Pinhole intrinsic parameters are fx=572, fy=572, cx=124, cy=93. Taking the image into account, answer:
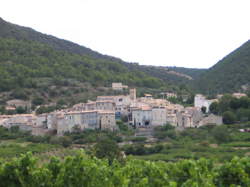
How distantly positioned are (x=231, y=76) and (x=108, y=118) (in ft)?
89.8

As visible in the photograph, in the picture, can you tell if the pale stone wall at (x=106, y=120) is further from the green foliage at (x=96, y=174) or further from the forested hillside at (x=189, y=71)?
the forested hillside at (x=189, y=71)

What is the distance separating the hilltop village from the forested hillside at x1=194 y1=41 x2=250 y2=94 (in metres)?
17.8

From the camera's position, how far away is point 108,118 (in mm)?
44594

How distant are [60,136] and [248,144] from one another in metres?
14.2

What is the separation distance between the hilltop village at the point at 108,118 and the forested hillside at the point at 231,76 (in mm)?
17796

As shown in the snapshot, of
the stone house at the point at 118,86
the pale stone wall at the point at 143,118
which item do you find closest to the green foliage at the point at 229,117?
the pale stone wall at the point at 143,118

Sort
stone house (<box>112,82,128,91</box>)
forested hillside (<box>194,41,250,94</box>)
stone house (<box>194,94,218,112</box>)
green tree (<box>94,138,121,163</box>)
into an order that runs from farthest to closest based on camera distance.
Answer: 1. forested hillside (<box>194,41,250,94</box>)
2. stone house (<box>112,82,128,91</box>)
3. stone house (<box>194,94,218,112</box>)
4. green tree (<box>94,138,121,163</box>)

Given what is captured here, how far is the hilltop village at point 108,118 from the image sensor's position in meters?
44.5

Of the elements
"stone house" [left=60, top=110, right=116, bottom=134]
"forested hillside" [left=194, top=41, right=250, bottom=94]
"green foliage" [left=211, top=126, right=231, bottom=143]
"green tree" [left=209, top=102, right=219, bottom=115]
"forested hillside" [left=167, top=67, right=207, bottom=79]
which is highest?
"forested hillside" [left=167, top=67, right=207, bottom=79]

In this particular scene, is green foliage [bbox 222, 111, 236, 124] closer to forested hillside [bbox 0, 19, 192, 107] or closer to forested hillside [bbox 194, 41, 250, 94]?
forested hillside [bbox 0, 19, 192, 107]

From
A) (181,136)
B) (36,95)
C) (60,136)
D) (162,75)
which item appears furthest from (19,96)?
(162,75)

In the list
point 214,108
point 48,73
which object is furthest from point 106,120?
point 48,73

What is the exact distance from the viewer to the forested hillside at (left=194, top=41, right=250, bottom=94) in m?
66.0

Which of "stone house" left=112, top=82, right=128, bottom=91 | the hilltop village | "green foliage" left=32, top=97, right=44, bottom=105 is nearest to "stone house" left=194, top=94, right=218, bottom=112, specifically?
the hilltop village
